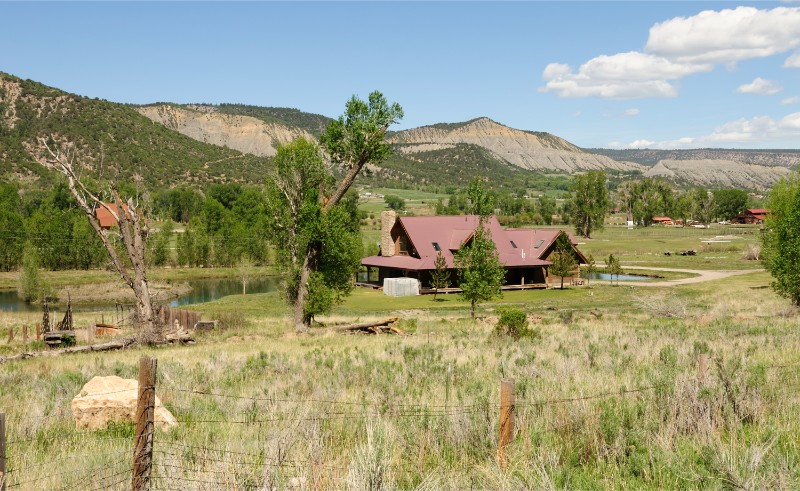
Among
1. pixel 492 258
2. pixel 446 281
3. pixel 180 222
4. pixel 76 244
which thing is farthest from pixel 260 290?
pixel 180 222

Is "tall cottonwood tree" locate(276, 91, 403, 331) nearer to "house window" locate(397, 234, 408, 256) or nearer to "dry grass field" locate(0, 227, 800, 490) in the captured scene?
"dry grass field" locate(0, 227, 800, 490)

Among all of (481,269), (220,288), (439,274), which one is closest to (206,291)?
(220,288)

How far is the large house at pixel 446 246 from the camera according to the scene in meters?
56.7

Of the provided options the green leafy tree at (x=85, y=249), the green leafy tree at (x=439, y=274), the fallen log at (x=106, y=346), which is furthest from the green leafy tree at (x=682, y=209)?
the fallen log at (x=106, y=346)

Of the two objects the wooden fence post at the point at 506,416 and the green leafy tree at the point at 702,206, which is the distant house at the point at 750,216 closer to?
the green leafy tree at the point at 702,206

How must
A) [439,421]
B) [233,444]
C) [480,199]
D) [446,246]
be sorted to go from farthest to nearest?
[446,246] < [480,199] < [439,421] < [233,444]

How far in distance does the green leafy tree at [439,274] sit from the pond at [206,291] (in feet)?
54.5

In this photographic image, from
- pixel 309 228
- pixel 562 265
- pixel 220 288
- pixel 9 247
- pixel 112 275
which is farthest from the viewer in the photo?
pixel 9 247

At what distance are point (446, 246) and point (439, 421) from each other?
4862cm

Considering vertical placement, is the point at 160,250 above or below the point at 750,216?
below

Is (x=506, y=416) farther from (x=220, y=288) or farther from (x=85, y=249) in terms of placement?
(x=85, y=249)

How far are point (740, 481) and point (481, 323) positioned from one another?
962 inches

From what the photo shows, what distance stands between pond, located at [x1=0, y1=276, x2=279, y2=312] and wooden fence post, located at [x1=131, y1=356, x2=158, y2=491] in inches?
2040

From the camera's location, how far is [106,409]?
401 inches
